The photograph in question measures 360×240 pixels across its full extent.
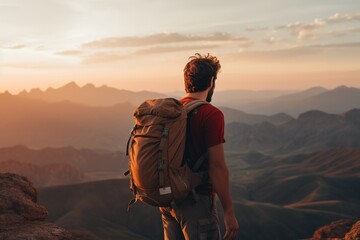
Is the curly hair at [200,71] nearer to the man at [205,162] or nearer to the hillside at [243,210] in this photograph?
the man at [205,162]

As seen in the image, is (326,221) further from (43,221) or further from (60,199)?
(43,221)

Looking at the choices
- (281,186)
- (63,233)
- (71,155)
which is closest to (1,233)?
(63,233)

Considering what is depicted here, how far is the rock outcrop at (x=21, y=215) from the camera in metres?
6.27

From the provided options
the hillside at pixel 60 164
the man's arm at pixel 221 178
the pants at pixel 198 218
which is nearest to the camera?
the man's arm at pixel 221 178

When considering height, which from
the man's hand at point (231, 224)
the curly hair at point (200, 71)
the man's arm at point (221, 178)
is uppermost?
the curly hair at point (200, 71)

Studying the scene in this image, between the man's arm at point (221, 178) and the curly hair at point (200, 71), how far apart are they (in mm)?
859

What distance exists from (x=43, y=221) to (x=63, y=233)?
1.12m

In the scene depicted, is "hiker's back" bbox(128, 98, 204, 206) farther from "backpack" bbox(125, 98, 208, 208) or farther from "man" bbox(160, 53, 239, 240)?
"man" bbox(160, 53, 239, 240)

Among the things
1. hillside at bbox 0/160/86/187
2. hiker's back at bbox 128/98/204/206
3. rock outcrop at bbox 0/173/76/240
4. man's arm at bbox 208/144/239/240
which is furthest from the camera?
hillside at bbox 0/160/86/187

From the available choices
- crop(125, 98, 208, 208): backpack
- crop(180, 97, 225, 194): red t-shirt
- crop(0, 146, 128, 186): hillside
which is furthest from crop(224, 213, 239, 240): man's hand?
crop(0, 146, 128, 186): hillside

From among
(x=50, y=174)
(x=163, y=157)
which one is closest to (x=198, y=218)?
(x=163, y=157)

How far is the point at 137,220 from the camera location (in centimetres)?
8488

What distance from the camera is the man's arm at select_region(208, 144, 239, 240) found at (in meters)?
4.73

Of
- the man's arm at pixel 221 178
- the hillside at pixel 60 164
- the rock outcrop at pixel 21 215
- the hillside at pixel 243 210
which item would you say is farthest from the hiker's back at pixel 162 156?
the hillside at pixel 60 164
